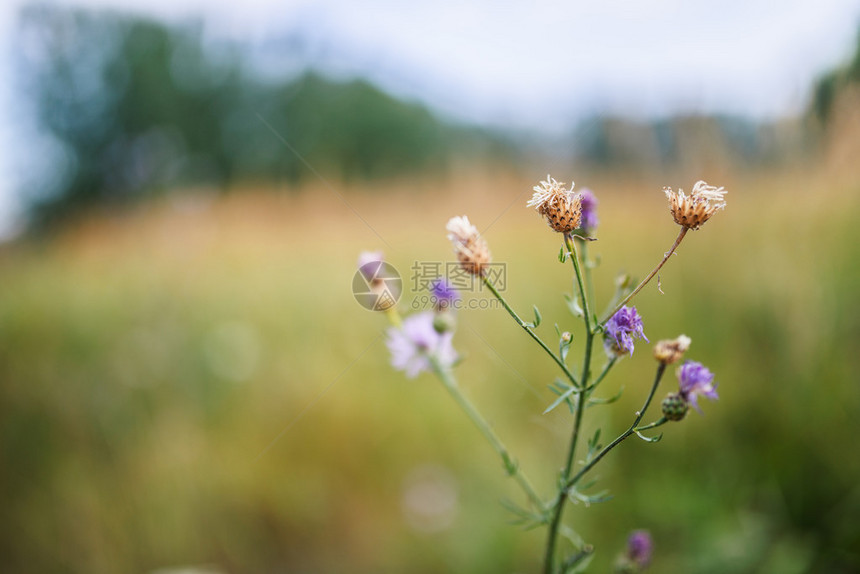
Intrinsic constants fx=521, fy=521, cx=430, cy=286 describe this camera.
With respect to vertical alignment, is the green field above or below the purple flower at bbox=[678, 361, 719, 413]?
below

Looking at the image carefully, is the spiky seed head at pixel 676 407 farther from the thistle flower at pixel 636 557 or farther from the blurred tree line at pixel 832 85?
the blurred tree line at pixel 832 85

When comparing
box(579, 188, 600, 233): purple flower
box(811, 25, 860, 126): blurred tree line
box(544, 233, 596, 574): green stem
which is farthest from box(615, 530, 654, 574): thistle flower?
box(811, 25, 860, 126): blurred tree line

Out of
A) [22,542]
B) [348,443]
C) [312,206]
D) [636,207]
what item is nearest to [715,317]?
[636,207]

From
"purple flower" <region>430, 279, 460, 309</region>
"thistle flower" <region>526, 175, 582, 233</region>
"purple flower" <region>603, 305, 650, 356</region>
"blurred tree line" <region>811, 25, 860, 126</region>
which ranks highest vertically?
"blurred tree line" <region>811, 25, 860, 126</region>

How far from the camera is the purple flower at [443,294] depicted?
66 cm

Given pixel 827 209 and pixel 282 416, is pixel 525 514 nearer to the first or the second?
pixel 282 416

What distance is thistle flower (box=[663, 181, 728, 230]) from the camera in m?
0.45

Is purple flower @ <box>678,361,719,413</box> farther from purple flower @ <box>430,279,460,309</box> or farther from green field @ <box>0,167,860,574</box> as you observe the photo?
green field @ <box>0,167,860,574</box>

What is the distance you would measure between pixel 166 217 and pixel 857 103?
13.2ft

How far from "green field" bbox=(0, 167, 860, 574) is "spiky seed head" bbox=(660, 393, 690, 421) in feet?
1.32

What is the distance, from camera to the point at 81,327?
3.12m

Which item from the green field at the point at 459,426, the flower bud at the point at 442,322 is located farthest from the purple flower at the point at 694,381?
the green field at the point at 459,426

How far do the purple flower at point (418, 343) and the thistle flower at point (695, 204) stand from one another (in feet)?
1.09
